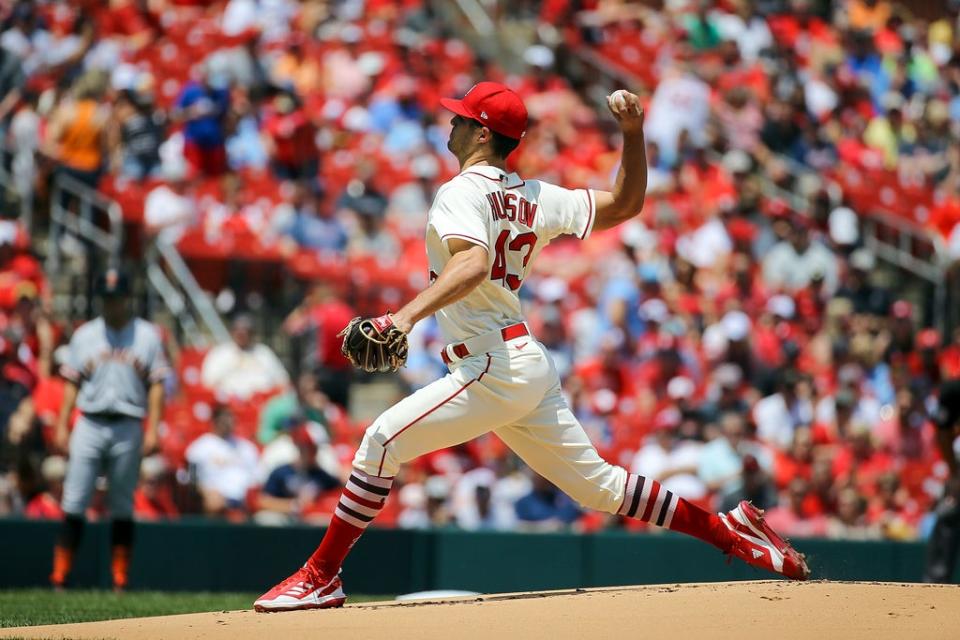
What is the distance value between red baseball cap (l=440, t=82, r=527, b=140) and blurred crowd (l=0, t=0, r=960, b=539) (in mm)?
5492

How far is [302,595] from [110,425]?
3562 millimetres

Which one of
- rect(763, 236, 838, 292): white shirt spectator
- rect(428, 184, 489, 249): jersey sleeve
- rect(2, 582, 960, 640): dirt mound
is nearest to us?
rect(2, 582, 960, 640): dirt mound

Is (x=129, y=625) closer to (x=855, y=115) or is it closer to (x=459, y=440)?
(x=459, y=440)

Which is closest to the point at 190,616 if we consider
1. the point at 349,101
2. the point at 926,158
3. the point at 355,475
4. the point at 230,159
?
the point at 355,475

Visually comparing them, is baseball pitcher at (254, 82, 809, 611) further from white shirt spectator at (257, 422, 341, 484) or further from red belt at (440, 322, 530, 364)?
white shirt spectator at (257, 422, 341, 484)

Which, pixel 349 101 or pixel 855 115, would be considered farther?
pixel 855 115

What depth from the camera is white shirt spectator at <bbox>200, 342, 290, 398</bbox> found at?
1241 cm

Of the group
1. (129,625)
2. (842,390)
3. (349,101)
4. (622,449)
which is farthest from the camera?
(349,101)

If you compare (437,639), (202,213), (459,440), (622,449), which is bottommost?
(622,449)

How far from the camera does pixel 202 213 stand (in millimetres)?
13500

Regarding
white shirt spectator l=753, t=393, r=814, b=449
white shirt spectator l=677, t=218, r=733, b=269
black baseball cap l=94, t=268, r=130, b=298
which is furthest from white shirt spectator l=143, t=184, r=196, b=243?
white shirt spectator l=753, t=393, r=814, b=449

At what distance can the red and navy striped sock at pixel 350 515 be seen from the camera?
6.03 m

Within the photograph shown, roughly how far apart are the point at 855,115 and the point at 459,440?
12.1 m

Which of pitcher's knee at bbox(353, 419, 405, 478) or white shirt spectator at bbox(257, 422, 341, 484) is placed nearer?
pitcher's knee at bbox(353, 419, 405, 478)
